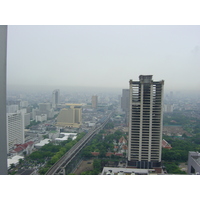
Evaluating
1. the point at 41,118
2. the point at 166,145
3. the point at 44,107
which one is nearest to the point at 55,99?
the point at 44,107

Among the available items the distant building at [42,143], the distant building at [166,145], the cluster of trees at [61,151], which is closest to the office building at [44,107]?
the distant building at [42,143]

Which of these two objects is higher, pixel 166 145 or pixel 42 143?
pixel 166 145

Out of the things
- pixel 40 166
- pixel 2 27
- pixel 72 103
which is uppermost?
pixel 2 27

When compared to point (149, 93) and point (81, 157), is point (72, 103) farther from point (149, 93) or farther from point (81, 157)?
point (149, 93)

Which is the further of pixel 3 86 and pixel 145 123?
pixel 145 123

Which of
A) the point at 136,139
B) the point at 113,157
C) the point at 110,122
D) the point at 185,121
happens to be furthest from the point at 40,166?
the point at 185,121

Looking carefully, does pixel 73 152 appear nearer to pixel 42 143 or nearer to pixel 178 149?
pixel 42 143

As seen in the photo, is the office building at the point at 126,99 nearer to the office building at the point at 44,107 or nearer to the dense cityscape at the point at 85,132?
the dense cityscape at the point at 85,132
